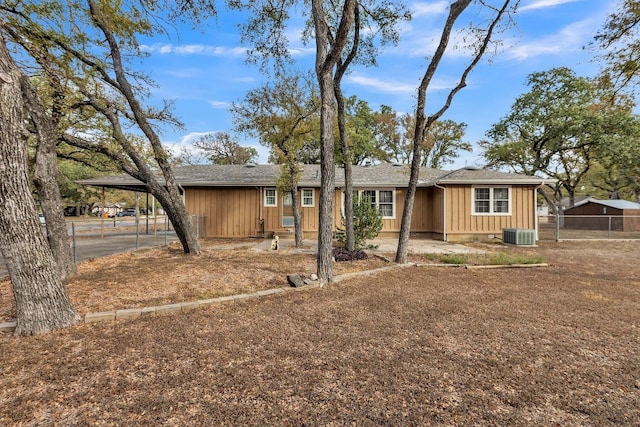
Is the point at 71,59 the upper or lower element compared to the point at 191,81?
lower

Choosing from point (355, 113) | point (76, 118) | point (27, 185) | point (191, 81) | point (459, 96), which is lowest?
point (27, 185)

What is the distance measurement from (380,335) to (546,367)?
57.9 inches

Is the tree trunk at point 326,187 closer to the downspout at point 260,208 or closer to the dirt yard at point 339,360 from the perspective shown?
the dirt yard at point 339,360

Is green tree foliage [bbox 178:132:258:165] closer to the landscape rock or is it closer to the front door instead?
the front door

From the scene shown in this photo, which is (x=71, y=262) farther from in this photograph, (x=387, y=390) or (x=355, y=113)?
(x=355, y=113)

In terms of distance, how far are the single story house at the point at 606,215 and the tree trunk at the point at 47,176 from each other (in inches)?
858

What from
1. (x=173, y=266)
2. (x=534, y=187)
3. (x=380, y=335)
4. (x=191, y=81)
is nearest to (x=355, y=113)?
(x=534, y=187)

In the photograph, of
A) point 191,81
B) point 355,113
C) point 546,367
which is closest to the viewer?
point 546,367

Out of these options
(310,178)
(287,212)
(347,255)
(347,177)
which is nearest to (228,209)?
(287,212)

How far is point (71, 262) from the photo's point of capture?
5812 millimetres

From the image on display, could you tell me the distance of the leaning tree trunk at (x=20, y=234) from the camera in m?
3.07

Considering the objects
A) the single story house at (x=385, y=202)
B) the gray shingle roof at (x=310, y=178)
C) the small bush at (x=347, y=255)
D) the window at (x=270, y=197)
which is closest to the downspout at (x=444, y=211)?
the single story house at (x=385, y=202)

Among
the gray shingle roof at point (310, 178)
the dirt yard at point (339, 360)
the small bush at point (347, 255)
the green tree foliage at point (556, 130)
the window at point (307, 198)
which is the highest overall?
the green tree foliage at point (556, 130)

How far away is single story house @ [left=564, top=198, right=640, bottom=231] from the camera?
18.1m
